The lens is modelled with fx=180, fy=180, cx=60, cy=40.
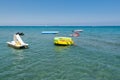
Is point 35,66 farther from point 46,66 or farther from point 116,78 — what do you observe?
point 116,78

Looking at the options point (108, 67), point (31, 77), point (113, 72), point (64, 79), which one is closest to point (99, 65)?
point (108, 67)

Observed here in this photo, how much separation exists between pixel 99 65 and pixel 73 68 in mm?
3233

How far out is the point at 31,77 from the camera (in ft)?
49.8

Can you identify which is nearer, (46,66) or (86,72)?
(86,72)

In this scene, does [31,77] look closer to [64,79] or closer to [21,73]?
[21,73]

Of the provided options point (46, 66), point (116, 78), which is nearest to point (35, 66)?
point (46, 66)

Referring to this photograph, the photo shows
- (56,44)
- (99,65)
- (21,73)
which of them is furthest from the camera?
(56,44)

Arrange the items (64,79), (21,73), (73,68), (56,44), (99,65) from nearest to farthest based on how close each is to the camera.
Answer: (64,79) → (21,73) → (73,68) → (99,65) → (56,44)

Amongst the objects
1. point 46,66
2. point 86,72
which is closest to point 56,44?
point 46,66

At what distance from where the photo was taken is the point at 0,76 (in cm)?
1545

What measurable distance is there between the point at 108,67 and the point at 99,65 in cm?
110

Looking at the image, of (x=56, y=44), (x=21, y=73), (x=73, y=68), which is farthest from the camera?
(x=56, y=44)

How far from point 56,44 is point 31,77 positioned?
21.9m

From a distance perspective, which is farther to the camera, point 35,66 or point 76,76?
point 35,66
